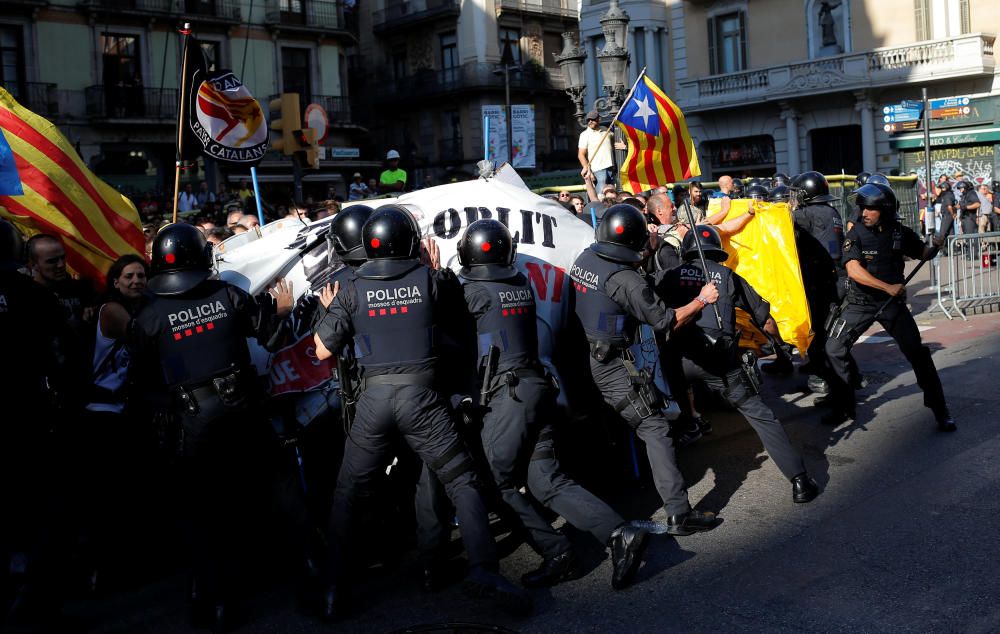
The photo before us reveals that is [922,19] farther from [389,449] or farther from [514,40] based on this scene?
[389,449]

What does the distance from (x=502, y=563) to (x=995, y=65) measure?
2713cm

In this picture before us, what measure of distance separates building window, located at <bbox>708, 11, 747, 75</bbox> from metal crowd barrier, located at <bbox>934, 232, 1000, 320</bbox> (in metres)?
20.2

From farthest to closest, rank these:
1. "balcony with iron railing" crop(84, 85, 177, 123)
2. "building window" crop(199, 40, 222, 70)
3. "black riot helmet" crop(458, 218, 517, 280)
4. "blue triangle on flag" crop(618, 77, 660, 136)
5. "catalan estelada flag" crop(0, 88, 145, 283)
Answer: "building window" crop(199, 40, 222, 70) → "balcony with iron railing" crop(84, 85, 177, 123) → "blue triangle on flag" crop(618, 77, 660, 136) → "catalan estelada flag" crop(0, 88, 145, 283) → "black riot helmet" crop(458, 218, 517, 280)

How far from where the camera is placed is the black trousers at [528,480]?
5.13 meters

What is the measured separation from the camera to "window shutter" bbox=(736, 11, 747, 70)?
107 ft

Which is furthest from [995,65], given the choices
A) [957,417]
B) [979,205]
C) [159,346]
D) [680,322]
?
[159,346]

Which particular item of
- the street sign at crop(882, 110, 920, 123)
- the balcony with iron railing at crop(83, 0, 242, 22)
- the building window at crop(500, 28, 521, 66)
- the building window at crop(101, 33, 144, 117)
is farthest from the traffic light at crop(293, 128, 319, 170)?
the building window at crop(500, 28, 521, 66)

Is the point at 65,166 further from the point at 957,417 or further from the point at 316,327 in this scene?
the point at 957,417

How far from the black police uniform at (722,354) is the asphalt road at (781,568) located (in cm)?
38

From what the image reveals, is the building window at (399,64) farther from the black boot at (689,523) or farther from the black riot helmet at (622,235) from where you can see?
the black boot at (689,523)

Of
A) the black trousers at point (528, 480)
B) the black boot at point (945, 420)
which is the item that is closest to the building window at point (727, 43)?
the black boot at point (945, 420)

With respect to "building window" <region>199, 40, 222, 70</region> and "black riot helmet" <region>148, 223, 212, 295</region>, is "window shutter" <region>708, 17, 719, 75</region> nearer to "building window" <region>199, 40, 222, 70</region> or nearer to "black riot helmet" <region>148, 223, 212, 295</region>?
"building window" <region>199, 40, 222, 70</region>

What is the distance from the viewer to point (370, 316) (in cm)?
503

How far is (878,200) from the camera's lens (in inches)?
303
